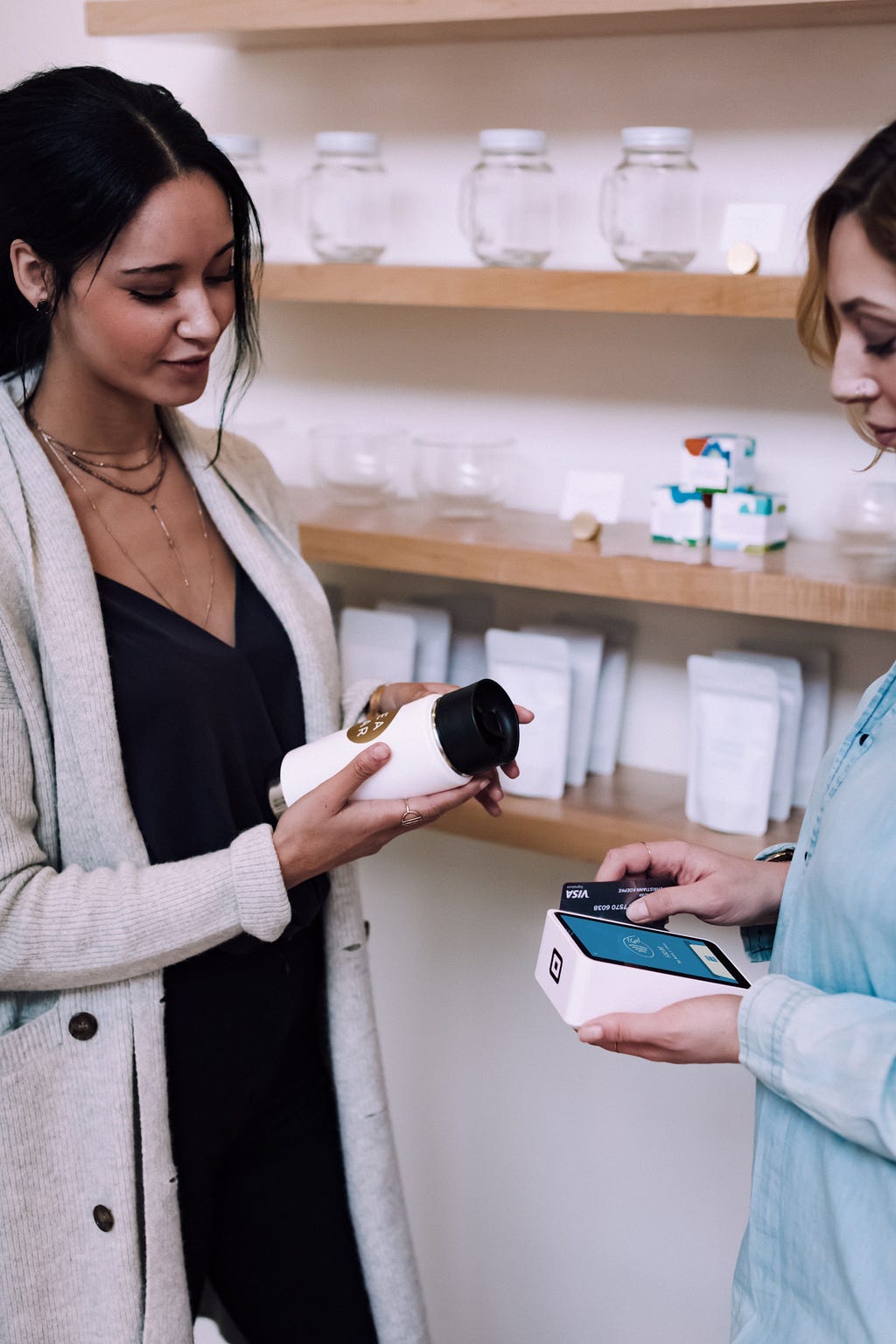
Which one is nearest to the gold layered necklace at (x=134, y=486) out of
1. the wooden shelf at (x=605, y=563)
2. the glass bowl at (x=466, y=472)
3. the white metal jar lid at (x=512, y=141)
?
the wooden shelf at (x=605, y=563)

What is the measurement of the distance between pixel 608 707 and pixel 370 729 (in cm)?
73

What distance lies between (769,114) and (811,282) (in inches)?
25.8

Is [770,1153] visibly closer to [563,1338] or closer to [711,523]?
[711,523]

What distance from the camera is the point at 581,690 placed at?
70.5 inches

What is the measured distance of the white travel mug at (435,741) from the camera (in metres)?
1.11

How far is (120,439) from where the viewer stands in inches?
52.6

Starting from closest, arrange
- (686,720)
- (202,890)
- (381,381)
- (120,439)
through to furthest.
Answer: (202,890), (120,439), (686,720), (381,381)

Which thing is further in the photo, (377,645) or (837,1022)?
(377,645)

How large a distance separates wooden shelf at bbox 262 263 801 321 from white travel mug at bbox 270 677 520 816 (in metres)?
0.57

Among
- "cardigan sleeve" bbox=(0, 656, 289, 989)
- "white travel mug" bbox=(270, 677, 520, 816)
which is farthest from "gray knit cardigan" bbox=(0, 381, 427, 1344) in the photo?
"white travel mug" bbox=(270, 677, 520, 816)

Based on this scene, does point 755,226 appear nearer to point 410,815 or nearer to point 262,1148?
point 410,815

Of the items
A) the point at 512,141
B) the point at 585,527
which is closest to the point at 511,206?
the point at 512,141

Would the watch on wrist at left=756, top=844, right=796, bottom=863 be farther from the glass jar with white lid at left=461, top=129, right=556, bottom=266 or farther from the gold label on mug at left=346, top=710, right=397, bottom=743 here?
the glass jar with white lid at left=461, top=129, right=556, bottom=266

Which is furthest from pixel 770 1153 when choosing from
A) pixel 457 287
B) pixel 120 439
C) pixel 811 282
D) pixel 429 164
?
pixel 429 164
